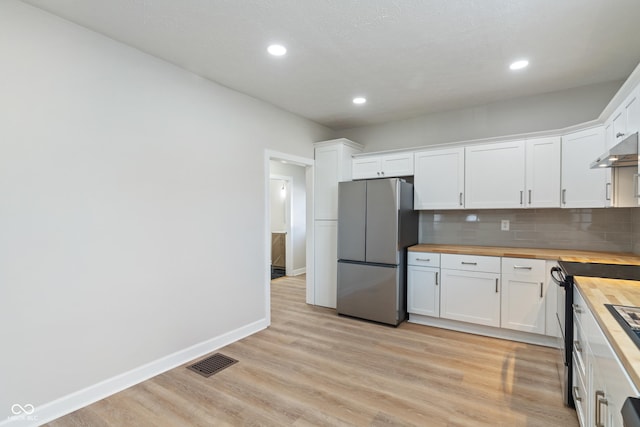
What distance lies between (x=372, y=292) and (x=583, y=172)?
243cm

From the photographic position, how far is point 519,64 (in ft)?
9.04

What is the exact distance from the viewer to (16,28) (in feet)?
6.27

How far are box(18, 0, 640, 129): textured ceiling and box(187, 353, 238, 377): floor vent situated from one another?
2601 mm

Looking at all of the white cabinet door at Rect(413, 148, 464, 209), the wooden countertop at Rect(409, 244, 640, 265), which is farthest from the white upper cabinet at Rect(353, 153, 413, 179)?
the wooden countertop at Rect(409, 244, 640, 265)

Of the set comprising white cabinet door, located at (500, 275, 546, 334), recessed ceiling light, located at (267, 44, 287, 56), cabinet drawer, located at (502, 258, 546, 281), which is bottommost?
white cabinet door, located at (500, 275, 546, 334)

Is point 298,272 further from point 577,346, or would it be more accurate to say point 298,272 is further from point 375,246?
point 577,346

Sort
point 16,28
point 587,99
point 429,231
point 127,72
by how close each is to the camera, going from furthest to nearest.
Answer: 1. point 429,231
2. point 587,99
3. point 127,72
4. point 16,28

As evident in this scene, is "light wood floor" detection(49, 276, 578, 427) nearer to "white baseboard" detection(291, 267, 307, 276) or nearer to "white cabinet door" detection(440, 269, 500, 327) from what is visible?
"white cabinet door" detection(440, 269, 500, 327)

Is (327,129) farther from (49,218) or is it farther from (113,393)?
(113,393)

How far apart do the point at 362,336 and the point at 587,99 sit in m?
3.38

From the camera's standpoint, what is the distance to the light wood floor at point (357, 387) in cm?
205

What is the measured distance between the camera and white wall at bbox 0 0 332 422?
1.93 m

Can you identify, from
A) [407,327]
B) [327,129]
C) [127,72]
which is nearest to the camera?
[127,72]

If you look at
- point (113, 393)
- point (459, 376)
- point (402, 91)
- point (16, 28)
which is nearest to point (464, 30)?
point (402, 91)
